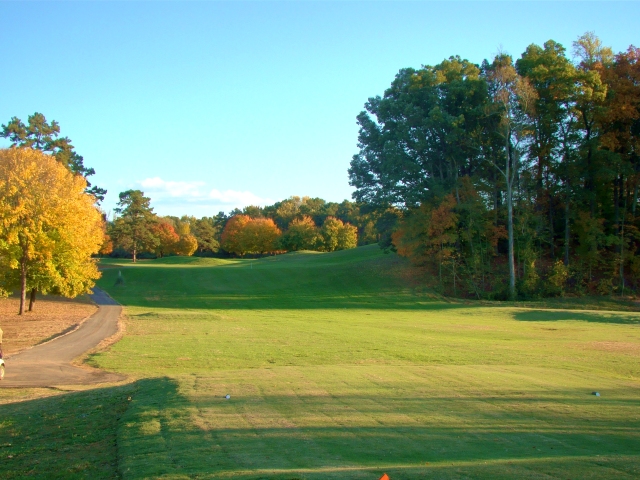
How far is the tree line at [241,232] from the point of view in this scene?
80.9m

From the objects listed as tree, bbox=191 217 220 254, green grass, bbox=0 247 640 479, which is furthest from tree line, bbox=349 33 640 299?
tree, bbox=191 217 220 254

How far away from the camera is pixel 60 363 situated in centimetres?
1830

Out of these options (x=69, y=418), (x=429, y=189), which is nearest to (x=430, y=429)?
(x=69, y=418)

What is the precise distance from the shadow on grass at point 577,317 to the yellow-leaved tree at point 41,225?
28685 mm

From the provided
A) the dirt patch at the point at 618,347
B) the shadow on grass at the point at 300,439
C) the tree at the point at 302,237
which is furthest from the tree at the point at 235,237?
the shadow on grass at the point at 300,439

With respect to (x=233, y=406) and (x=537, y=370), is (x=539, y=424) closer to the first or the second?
(x=233, y=406)

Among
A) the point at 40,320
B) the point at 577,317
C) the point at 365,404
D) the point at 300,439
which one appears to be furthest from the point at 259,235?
the point at 300,439

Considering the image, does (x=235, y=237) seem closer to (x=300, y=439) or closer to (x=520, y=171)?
(x=520, y=171)

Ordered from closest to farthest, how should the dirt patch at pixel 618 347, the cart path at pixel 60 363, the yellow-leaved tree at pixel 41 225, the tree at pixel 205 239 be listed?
the cart path at pixel 60 363 < the dirt patch at pixel 618 347 < the yellow-leaved tree at pixel 41 225 < the tree at pixel 205 239

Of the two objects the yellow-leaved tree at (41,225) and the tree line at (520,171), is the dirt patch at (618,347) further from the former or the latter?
the yellow-leaved tree at (41,225)

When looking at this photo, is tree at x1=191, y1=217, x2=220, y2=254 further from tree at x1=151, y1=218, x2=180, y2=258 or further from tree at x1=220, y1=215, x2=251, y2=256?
tree at x1=151, y1=218, x2=180, y2=258

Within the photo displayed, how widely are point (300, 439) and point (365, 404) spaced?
8.68 ft

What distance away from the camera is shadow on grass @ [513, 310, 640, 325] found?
30.8m

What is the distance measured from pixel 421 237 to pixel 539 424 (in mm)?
35959
